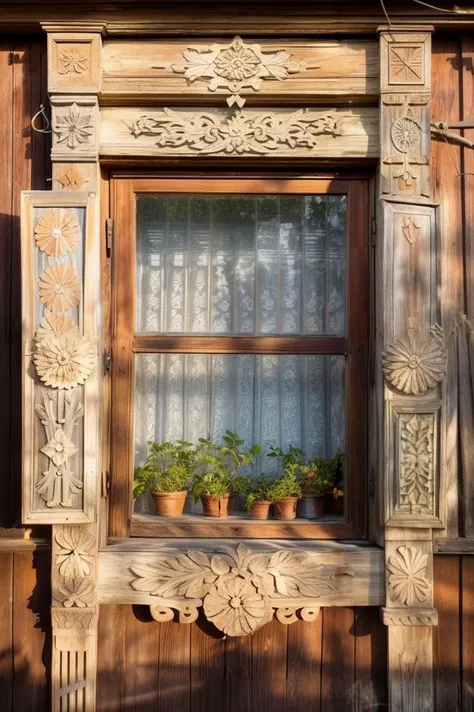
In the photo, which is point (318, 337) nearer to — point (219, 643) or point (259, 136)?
point (259, 136)

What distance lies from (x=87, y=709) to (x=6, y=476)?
112 centimetres

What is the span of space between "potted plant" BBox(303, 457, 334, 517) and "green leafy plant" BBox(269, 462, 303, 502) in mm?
59

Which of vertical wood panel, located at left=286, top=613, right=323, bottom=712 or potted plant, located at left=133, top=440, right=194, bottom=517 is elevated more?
potted plant, located at left=133, top=440, right=194, bottom=517

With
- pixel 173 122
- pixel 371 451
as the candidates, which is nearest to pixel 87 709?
pixel 371 451

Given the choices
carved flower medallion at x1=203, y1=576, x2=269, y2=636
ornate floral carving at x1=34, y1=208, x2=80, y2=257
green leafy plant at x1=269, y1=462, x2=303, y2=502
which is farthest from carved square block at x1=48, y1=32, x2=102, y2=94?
carved flower medallion at x1=203, y1=576, x2=269, y2=636

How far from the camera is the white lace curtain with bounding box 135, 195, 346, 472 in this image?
447 cm

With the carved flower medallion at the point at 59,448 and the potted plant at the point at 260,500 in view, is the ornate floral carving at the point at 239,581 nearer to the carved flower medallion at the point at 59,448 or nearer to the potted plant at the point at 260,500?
the potted plant at the point at 260,500

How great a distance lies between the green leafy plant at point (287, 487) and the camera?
14.3ft

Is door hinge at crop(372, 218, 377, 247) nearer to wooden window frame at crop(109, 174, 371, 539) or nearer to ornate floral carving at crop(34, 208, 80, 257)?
wooden window frame at crop(109, 174, 371, 539)

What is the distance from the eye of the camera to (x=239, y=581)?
411 centimetres

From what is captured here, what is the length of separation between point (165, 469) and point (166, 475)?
0.05m

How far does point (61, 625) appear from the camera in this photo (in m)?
4.12

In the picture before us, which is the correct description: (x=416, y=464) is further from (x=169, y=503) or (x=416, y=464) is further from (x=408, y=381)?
(x=169, y=503)

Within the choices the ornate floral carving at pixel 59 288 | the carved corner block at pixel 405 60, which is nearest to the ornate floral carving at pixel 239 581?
the ornate floral carving at pixel 59 288
